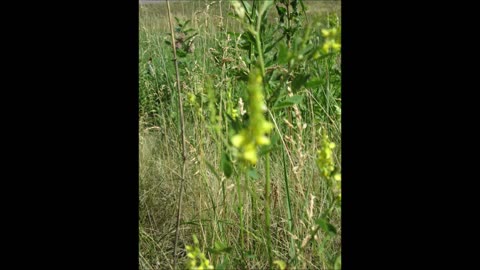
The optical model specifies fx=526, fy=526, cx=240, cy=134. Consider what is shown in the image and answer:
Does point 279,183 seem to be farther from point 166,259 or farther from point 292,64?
point 292,64

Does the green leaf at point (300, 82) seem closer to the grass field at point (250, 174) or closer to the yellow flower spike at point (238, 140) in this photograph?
the grass field at point (250, 174)

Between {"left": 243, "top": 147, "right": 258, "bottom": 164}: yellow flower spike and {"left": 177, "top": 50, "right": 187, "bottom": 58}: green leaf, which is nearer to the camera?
{"left": 243, "top": 147, "right": 258, "bottom": 164}: yellow flower spike

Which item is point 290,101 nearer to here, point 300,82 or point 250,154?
point 300,82

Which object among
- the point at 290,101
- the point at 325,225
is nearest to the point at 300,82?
the point at 290,101

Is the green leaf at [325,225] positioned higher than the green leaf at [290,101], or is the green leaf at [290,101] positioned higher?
the green leaf at [290,101]

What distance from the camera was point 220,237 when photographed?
115 centimetres

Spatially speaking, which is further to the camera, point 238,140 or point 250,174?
point 250,174

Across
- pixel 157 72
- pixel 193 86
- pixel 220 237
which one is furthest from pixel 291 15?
pixel 157 72

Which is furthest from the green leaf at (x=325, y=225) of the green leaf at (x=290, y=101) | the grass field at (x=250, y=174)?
the green leaf at (x=290, y=101)

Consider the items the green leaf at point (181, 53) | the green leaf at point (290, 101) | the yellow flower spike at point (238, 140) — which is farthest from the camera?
the green leaf at point (181, 53)

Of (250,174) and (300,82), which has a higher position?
(300,82)

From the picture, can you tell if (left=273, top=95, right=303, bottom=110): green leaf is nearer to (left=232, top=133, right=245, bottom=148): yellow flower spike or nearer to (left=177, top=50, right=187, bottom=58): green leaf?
(left=232, top=133, right=245, bottom=148): yellow flower spike

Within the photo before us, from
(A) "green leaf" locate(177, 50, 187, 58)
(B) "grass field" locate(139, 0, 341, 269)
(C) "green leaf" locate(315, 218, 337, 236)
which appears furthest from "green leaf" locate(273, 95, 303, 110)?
(A) "green leaf" locate(177, 50, 187, 58)
